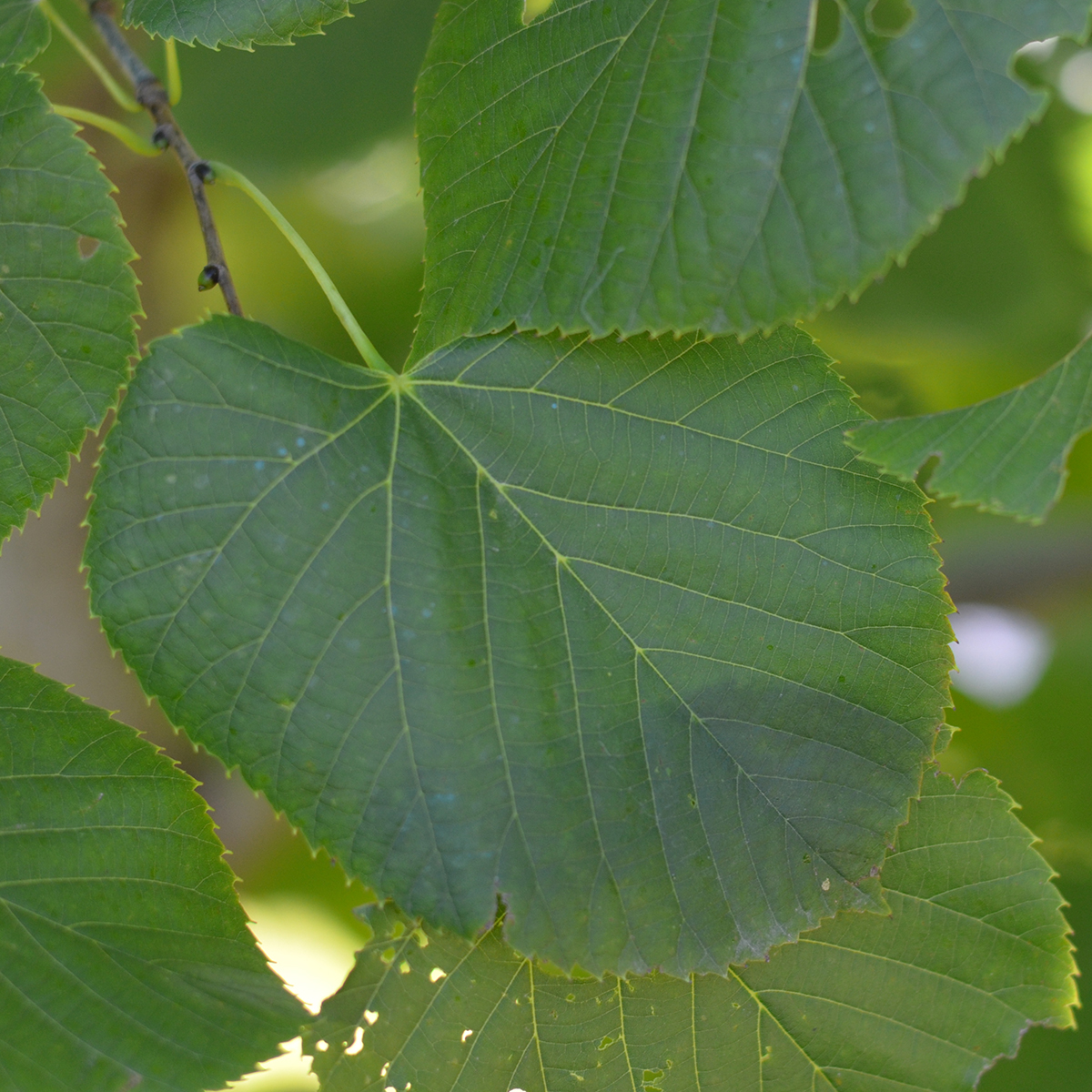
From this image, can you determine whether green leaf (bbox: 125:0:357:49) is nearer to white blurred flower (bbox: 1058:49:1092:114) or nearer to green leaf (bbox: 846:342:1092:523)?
green leaf (bbox: 846:342:1092:523)

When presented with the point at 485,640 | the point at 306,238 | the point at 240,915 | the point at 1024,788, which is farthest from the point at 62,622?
the point at 1024,788

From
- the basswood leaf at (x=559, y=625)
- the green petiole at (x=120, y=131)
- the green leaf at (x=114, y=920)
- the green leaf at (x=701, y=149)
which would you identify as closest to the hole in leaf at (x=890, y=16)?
the green leaf at (x=701, y=149)

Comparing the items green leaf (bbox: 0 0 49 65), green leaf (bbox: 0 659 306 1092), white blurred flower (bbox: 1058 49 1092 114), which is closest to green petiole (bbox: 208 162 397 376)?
green leaf (bbox: 0 0 49 65)

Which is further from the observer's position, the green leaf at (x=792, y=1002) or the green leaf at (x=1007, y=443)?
the green leaf at (x=792, y=1002)

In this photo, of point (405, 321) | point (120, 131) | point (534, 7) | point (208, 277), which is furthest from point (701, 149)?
point (405, 321)

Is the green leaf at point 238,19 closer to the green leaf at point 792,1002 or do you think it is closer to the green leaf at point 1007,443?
the green leaf at point 1007,443

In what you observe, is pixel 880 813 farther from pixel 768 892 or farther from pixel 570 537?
pixel 570 537
